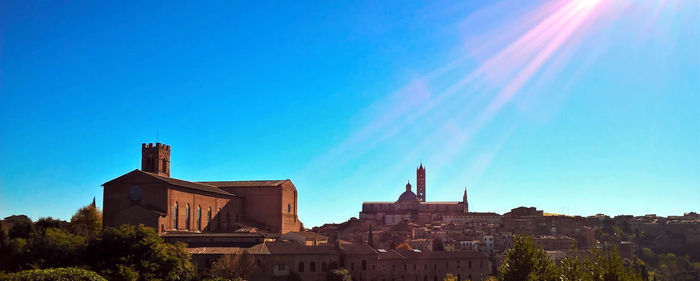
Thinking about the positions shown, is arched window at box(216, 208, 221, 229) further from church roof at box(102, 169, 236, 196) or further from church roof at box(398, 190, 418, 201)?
church roof at box(398, 190, 418, 201)

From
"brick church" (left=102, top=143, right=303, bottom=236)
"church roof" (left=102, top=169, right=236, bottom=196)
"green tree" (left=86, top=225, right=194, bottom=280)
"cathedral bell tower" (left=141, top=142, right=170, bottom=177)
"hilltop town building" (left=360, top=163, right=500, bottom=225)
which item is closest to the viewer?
"green tree" (left=86, top=225, right=194, bottom=280)

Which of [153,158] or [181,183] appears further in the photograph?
[153,158]

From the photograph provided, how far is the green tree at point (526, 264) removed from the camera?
27.7 m

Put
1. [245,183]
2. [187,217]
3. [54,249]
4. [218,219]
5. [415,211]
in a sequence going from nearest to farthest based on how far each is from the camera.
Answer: [54,249] < [187,217] < [218,219] < [245,183] < [415,211]

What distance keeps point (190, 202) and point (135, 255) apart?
19920 millimetres

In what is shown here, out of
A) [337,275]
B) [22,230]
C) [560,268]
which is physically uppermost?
[22,230]

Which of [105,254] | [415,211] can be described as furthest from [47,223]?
[415,211]

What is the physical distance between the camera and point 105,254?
40.1 meters

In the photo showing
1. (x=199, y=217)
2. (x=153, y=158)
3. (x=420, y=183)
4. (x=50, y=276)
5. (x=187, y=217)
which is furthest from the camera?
(x=420, y=183)

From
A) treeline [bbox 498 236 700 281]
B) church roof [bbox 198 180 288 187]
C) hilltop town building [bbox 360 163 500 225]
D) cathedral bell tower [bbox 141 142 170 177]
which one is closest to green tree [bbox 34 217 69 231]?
cathedral bell tower [bbox 141 142 170 177]

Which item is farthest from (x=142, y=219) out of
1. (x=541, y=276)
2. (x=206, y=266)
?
(x=541, y=276)

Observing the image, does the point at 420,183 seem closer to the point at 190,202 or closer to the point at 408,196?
the point at 408,196

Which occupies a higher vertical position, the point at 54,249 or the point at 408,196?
the point at 408,196

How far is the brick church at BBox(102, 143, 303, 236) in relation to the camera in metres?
55.2
